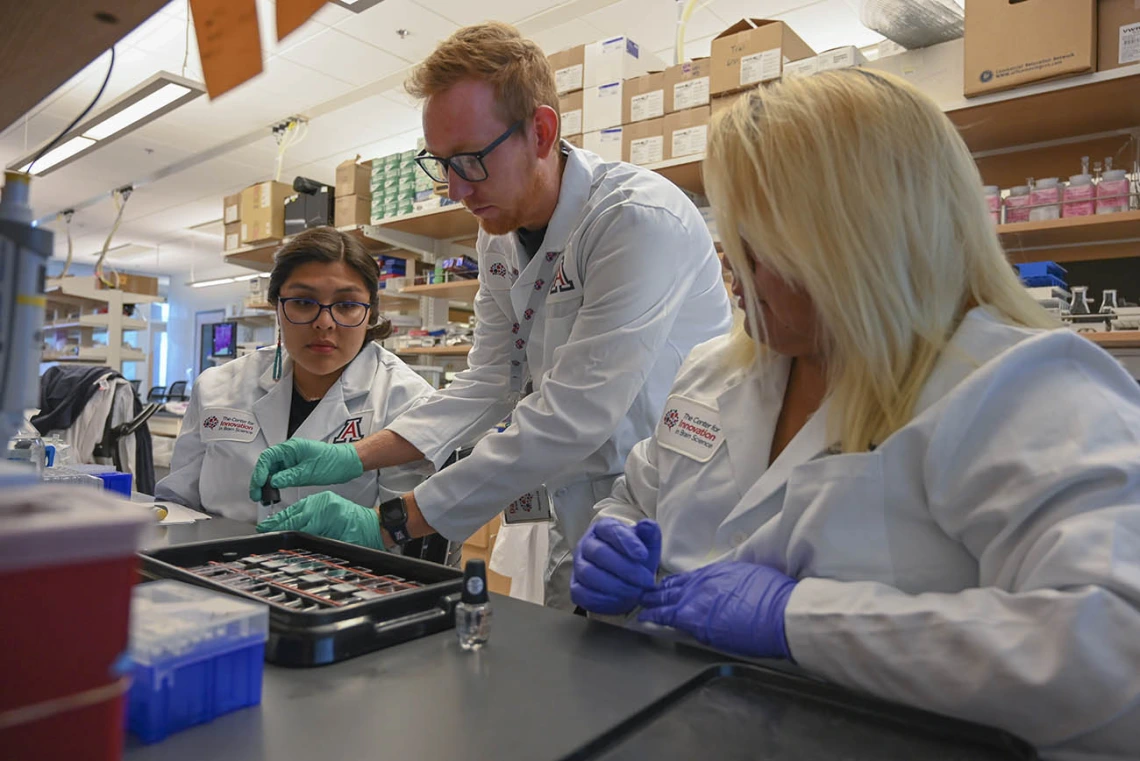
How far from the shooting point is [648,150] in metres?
3.08

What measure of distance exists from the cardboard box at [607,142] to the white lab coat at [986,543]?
97.0 inches

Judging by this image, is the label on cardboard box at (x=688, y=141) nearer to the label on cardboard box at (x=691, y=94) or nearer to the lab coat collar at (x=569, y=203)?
the label on cardboard box at (x=691, y=94)

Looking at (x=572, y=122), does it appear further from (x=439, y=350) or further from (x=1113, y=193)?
(x=1113, y=193)

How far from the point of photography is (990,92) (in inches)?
91.9

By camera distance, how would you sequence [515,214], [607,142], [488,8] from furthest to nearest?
[488,8], [607,142], [515,214]

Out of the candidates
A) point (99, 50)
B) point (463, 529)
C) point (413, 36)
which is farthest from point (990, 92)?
point (413, 36)

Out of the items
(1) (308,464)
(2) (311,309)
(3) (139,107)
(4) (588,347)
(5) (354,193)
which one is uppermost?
(3) (139,107)

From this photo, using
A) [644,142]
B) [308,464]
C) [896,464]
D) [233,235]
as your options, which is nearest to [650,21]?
[644,142]

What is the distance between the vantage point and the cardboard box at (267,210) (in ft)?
15.8

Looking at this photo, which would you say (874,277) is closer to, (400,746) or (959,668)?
(959,668)

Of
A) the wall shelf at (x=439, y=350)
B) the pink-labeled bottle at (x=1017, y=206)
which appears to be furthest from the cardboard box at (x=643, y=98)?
the wall shelf at (x=439, y=350)

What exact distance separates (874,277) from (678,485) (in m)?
0.40

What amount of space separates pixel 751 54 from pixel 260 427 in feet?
6.90

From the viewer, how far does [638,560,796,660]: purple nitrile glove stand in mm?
771
